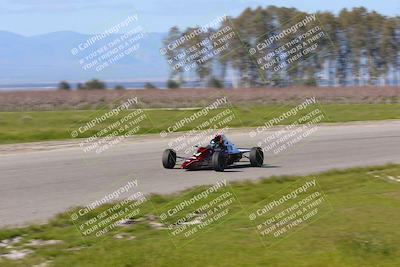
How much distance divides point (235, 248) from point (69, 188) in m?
6.68

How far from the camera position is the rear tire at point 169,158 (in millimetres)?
18312

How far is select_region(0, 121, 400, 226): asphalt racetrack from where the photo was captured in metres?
13.8

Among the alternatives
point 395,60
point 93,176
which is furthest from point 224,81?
point 93,176

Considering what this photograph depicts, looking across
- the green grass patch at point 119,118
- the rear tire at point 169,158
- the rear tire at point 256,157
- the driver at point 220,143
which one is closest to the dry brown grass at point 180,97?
the green grass patch at point 119,118

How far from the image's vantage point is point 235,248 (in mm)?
9234

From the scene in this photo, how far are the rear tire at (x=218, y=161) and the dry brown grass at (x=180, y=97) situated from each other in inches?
1312

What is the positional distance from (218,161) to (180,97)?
41734mm

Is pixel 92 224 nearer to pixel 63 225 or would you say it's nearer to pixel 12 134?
pixel 63 225
